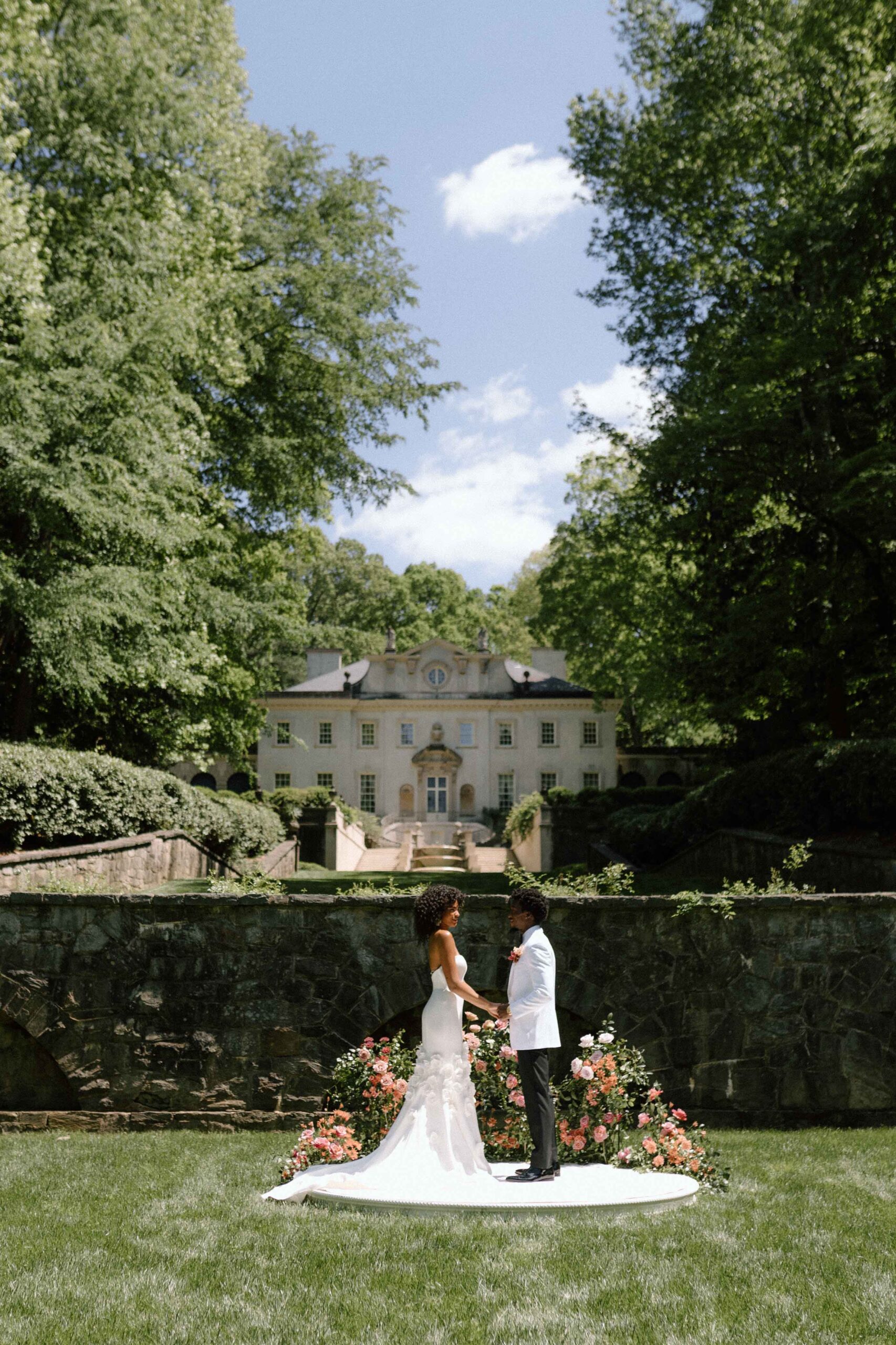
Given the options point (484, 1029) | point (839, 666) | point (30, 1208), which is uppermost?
point (839, 666)

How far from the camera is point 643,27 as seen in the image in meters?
24.4

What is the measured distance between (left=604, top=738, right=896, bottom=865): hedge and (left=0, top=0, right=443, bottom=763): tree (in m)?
9.17

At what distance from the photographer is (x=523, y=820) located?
3384cm

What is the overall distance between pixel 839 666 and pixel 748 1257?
55.6ft

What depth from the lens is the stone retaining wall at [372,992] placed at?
8.37m

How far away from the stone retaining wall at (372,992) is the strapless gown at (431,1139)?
1.95 metres

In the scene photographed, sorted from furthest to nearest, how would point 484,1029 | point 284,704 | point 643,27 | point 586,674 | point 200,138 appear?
point 284,704
point 586,674
point 643,27
point 200,138
point 484,1029

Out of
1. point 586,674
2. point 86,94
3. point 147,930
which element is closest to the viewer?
point 147,930

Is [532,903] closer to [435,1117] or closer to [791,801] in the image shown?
[435,1117]

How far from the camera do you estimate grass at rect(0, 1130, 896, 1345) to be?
4102 millimetres

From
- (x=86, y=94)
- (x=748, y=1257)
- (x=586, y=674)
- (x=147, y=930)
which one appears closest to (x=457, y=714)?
(x=586, y=674)

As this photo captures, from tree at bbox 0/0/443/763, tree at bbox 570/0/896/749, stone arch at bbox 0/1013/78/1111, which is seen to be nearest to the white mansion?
tree at bbox 0/0/443/763

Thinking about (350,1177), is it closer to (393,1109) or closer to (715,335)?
(393,1109)

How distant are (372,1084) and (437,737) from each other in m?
44.9
